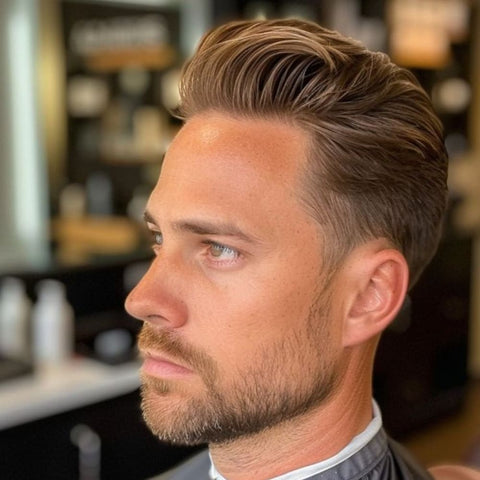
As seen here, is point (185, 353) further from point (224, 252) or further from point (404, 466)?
point (404, 466)

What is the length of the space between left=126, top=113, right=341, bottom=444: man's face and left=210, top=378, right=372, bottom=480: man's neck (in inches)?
0.8

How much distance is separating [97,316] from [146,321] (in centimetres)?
160

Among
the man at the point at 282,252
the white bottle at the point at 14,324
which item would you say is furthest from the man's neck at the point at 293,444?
the white bottle at the point at 14,324

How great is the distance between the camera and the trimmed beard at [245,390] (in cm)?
92

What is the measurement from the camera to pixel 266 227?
0.91 m

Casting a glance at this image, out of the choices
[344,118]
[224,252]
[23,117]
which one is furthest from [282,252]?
[23,117]

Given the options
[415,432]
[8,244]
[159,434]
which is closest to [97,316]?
[8,244]

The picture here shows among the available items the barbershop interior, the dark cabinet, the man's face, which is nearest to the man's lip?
the man's face

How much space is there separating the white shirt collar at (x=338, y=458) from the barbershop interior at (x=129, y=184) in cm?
123

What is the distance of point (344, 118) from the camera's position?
0.92 metres

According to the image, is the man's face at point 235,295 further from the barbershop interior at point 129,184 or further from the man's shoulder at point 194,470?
the barbershop interior at point 129,184

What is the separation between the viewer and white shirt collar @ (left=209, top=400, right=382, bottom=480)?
0.96 meters

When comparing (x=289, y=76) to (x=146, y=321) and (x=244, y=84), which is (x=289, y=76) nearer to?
(x=244, y=84)

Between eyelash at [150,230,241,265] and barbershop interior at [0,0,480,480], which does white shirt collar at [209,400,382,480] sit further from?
barbershop interior at [0,0,480,480]
